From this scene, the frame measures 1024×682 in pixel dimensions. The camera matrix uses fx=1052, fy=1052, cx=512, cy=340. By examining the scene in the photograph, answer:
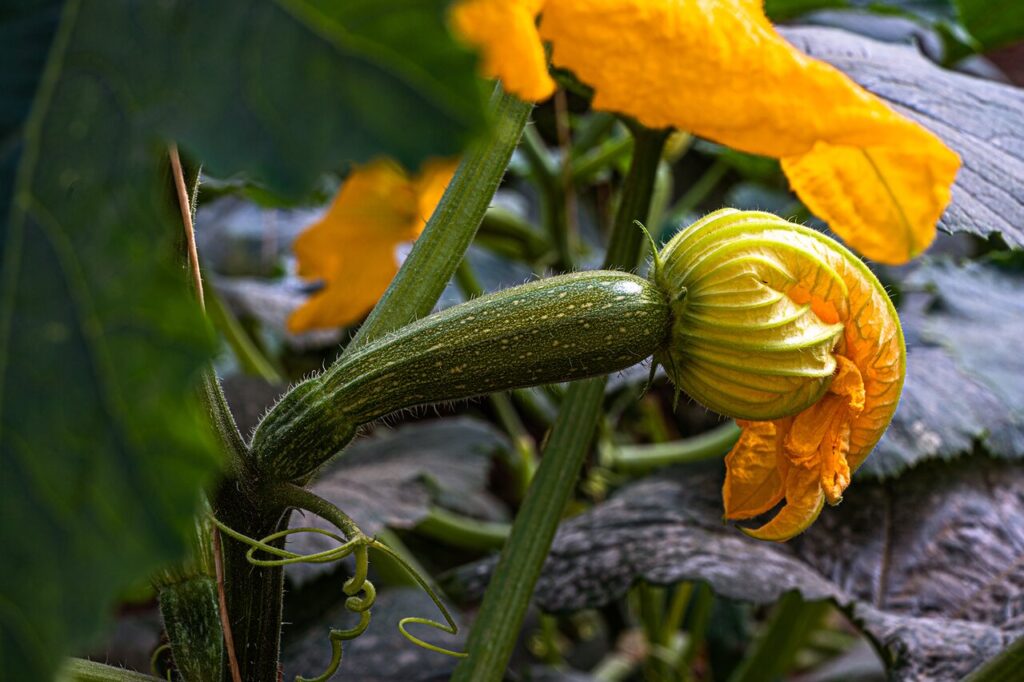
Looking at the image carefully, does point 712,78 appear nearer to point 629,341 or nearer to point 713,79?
point 713,79

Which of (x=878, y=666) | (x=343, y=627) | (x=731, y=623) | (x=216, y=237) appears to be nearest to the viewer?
(x=343, y=627)

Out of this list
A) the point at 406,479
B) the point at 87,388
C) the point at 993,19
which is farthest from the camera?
the point at 993,19

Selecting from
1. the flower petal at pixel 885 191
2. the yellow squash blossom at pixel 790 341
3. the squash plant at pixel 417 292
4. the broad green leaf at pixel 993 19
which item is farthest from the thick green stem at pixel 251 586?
the broad green leaf at pixel 993 19

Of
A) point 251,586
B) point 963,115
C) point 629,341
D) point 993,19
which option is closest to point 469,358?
point 629,341

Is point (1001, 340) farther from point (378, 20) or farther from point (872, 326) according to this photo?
point (378, 20)

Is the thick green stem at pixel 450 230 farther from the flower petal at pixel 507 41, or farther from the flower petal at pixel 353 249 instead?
the flower petal at pixel 353 249

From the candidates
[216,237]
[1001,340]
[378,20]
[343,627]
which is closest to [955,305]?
[1001,340]
